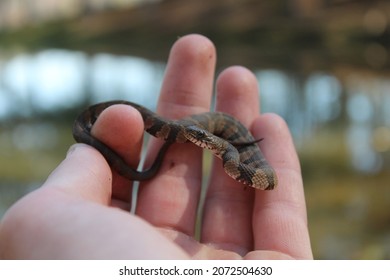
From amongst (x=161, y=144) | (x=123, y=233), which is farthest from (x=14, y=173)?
(x=123, y=233)

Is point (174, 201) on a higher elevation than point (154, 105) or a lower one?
higher

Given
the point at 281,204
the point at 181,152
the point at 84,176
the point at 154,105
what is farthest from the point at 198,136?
the point at 154,105

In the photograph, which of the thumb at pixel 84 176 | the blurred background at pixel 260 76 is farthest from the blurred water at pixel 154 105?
the thumb at pixel 84 176

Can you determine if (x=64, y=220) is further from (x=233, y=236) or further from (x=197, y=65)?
(x=197, y=65)

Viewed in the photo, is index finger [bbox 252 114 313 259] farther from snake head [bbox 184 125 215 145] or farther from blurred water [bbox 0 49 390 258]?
blurred water [bbox 0 49 390 258]

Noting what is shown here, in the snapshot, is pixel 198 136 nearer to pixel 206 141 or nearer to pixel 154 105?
pixel 206 141

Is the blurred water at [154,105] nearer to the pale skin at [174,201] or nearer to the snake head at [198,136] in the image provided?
the pale skin at [174,201]

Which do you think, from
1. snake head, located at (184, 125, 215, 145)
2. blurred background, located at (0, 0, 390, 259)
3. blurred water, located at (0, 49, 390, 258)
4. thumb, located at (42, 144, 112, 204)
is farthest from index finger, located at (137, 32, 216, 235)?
blurred water, located at (0, 49, 390, 258)
